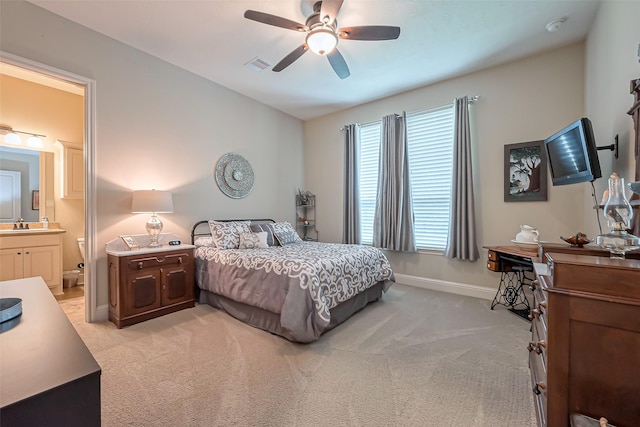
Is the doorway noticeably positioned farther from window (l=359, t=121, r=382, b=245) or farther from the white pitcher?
the white pitcher

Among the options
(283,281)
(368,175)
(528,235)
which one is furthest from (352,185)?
(283,281)

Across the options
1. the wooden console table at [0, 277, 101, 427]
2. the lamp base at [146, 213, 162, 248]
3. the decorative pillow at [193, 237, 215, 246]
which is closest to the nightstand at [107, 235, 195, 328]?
the lamp base at [146, 213, 162, 248]

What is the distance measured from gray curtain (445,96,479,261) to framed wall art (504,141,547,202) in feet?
1.44

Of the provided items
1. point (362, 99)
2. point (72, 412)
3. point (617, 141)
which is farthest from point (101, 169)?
point (617, 141)

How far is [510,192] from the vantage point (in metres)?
3.44

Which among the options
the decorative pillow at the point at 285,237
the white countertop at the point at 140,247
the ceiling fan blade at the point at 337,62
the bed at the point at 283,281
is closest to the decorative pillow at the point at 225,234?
the bed at the point at 283,281

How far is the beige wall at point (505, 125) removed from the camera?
10.2ft

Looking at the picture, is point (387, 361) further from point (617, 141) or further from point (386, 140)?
point (386, 140)

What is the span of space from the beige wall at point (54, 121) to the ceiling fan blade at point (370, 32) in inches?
174

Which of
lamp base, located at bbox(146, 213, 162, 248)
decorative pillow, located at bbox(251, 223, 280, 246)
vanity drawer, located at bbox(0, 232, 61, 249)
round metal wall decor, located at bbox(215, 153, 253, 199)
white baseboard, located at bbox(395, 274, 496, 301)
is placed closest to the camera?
lamp base, located at bbox(146, 213, 162, 248)

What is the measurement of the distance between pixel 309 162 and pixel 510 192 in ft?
11.8

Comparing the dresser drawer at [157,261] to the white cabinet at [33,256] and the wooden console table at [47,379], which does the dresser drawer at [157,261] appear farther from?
the wooden console table at [47,379]

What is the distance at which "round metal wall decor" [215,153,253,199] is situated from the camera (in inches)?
163

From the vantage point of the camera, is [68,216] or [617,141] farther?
[68,216]
